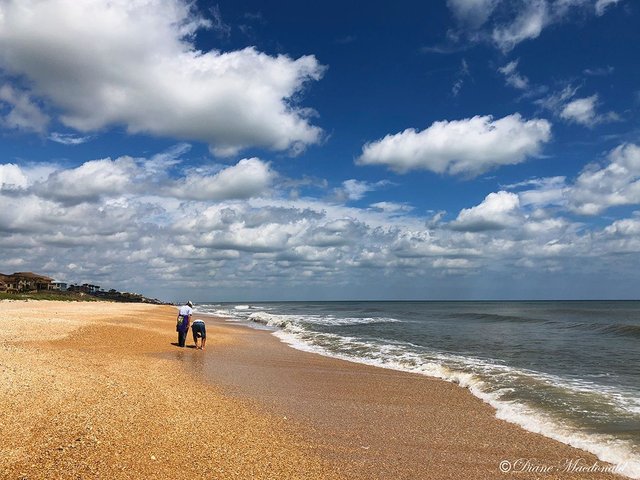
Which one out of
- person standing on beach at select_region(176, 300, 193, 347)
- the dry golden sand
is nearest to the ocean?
the dry golden sand

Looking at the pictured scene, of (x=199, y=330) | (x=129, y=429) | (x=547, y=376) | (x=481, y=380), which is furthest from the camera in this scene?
(x=199, y=330)

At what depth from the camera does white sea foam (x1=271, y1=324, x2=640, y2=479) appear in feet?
25.3

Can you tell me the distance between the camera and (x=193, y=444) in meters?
6.91

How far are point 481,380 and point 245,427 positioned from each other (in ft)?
28.4

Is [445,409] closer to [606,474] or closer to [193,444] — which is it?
[606,474]

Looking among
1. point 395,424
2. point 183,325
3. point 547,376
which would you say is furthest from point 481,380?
point 183,325

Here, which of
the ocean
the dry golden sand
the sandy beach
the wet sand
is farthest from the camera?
the ocean

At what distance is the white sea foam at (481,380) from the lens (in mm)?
7715

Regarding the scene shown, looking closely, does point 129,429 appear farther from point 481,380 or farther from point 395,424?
point 481,380

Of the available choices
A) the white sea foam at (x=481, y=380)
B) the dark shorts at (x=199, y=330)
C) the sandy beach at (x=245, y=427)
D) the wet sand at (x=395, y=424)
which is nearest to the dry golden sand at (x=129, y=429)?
the sandy beach at (x=245, y=427)

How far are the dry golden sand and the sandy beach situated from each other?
0.03 m

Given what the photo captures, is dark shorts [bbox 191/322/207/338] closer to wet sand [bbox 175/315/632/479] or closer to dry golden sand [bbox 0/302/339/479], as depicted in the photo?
wet sand [bbox 175/315/632/479]

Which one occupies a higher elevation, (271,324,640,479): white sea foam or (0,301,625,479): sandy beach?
(0,301,625,479): sandy beach

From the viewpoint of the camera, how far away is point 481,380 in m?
13.7
